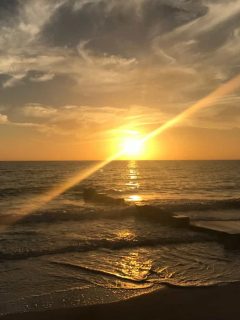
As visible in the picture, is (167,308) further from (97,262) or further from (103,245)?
(103,245)

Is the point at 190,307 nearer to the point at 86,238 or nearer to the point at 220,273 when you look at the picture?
the point at 220,273

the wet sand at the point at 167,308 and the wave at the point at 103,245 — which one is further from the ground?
the wet sand at the point at 167,308

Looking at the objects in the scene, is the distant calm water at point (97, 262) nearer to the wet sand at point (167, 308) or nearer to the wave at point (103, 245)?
the wave at point (103, 245)

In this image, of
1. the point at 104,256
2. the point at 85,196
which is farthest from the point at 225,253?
the point at 85,196

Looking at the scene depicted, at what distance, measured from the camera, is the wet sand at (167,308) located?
8.37 m

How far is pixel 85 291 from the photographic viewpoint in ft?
33.0

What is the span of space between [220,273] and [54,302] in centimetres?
526

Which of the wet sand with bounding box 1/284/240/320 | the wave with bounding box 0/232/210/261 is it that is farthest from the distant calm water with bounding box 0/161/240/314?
the wet sand with bounding box 1/284/240/320

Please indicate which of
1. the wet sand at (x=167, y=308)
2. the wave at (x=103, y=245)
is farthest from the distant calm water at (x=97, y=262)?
the wet sand at (x=167, y=308)

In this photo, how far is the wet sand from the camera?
8.37 m

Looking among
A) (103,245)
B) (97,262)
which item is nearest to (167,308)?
(97,262)

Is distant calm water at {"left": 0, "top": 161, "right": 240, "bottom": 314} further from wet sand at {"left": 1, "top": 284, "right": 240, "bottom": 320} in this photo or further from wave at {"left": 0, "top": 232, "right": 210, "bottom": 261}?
wet sand at {"left": 1, "top": 284, "right": 240, "bottom": 320}

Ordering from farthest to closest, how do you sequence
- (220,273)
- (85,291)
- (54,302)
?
(220,273) → (85,291) → (54,302)

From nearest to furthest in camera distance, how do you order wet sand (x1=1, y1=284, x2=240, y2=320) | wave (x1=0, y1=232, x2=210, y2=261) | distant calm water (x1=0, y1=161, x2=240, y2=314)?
wet sand (x1=1, y1=284, x2=240, y2=320) → distant calm water (x1=0, y1=161, x2=240, y2=314) → wave (x1=0, y1=232, x2=210, y2=261)
